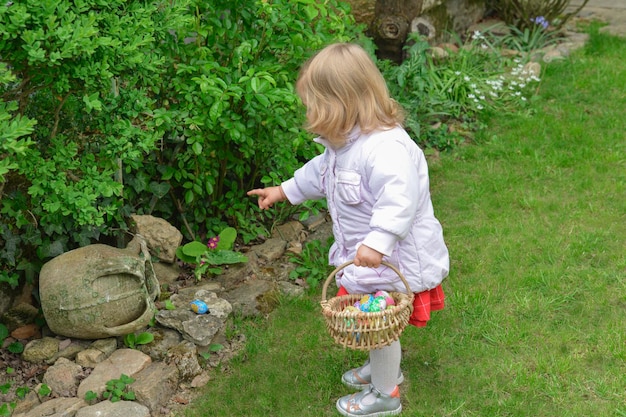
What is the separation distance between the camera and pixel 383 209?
9.77 feet

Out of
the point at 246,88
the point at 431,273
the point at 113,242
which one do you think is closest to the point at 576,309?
the point at 431,273

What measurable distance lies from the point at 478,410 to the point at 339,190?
45.4 inches

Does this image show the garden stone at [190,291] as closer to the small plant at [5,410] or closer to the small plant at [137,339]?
the small plant at [137,339]

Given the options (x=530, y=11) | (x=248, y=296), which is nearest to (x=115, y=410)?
(x=248, y=296)

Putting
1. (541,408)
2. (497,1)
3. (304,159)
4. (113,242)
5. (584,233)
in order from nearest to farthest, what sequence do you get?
1. (541,408)
2. (113,242)
3. (584,233)
4. (304,159)
5. (497,1)

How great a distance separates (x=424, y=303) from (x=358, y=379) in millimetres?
596

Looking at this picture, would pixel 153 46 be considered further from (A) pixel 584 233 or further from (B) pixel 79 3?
(A) pixel 584 233

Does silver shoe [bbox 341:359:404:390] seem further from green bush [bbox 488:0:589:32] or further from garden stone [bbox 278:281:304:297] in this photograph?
green bush [bbox 488:0:589:32]

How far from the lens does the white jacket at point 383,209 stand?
9.78 ft

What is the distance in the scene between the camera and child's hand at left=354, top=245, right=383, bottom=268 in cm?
299

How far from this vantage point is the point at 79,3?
3322mm

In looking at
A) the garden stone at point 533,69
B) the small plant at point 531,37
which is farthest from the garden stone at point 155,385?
the small plant at point 531,37

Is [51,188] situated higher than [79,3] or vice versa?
[79,3]

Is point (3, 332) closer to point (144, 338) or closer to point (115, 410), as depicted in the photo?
point (144, 338)
